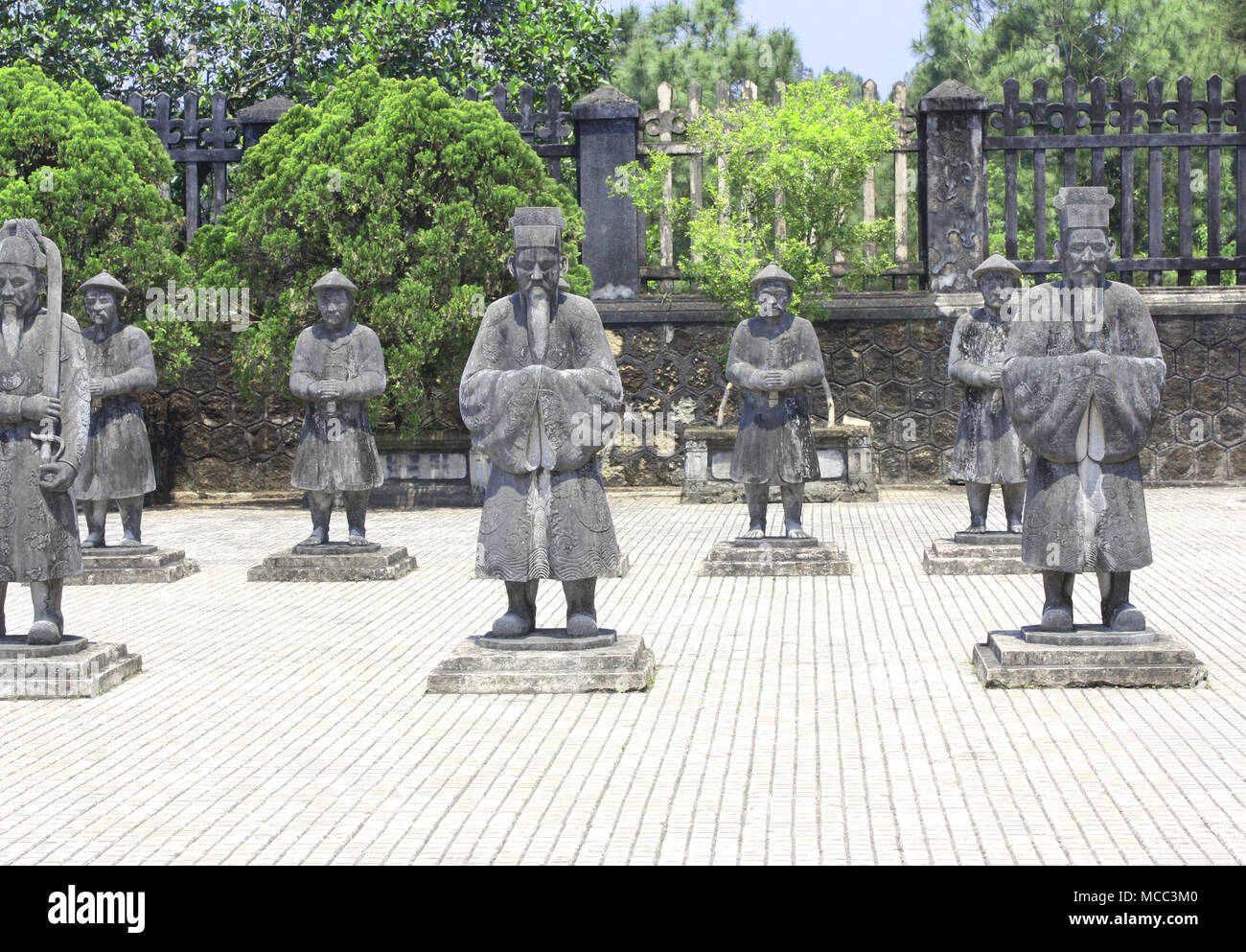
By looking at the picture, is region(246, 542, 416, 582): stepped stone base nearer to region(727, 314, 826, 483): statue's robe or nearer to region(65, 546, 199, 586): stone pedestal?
region(65, 546, 199, 586): stone pedestal

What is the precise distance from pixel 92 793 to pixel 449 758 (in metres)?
1.33

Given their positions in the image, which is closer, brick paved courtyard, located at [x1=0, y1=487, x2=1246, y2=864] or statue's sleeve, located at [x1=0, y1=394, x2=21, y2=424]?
brick paved courtyard, located at [x1=0, y1=487, x2=1246, y2=864]

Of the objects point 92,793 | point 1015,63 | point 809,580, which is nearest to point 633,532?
point 809,580

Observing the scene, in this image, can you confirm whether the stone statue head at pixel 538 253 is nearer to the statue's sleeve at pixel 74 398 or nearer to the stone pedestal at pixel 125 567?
the statue's sleeve at pixel 74 398

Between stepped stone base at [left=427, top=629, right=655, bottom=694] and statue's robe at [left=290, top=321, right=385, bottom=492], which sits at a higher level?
statue's robe at [left=290, top=321, right=385, bottom=492]

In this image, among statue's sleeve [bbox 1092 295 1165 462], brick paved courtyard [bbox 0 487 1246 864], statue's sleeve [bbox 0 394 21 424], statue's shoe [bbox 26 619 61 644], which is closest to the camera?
brick paved courtyard [bbox 0 487 1246 864]

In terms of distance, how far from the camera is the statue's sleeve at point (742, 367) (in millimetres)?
11148

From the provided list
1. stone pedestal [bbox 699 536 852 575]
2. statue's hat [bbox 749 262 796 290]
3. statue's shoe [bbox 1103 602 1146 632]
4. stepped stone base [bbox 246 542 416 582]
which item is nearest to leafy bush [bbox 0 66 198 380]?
stepped stone base [bbox 246 542 416 582]

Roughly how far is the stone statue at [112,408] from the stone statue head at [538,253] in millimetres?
4733

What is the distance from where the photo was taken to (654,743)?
252 inches

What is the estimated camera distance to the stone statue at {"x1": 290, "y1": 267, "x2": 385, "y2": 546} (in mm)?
11367

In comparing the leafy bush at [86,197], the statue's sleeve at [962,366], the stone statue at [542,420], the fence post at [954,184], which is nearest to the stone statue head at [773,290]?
the statue's sleeve at [962,366]

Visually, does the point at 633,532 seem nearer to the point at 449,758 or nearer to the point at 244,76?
the point at 449,758

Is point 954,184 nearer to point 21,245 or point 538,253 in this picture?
point 538,253
